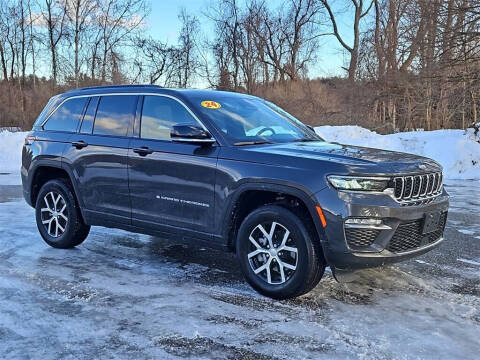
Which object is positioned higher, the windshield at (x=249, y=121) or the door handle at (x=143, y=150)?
the windshield at (x=249, y=121)

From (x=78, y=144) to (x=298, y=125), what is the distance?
2.50 meters

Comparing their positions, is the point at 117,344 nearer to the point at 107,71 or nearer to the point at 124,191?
the point at 124,191

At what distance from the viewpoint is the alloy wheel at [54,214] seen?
5883 millimetres

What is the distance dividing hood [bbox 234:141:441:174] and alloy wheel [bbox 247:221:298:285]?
61 centimetres

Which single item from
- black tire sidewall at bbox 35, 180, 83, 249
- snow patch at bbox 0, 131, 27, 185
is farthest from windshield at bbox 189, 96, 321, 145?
snow patch at bbox 0, 131, 27, 185

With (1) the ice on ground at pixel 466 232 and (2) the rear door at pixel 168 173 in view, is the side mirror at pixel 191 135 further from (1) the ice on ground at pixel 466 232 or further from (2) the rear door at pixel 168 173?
(1) the ice on ground at pixel 466 232

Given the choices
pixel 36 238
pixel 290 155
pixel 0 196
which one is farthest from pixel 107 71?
pixel 290 155

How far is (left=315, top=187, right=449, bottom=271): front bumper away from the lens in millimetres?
3785

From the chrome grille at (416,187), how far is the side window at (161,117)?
1981 millimetres

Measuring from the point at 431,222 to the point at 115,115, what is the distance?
3397 mm

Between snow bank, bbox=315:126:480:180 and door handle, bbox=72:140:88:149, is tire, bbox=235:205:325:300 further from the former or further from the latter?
snow bank, bbox=315:126:480:180

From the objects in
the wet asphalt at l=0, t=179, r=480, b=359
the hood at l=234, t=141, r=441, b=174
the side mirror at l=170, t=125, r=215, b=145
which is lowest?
the wet asphalt at l=0, t=179, r=480, b=359

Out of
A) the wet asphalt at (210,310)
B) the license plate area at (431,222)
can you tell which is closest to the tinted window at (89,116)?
the wet asphalt at (210,310)

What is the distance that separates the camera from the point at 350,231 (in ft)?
12.5
